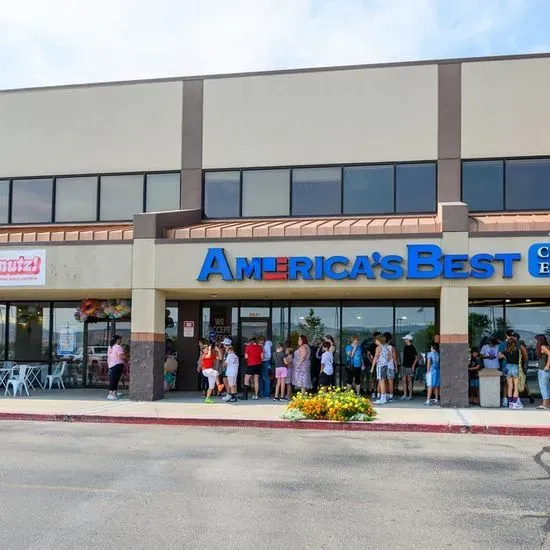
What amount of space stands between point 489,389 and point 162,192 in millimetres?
10647

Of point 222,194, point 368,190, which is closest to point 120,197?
point 222,194

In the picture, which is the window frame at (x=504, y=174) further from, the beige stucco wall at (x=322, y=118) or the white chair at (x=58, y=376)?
the white chair at (x=58, y=376)

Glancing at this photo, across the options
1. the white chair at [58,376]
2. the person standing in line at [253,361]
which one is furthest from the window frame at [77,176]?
the person standing in line at [253,361]

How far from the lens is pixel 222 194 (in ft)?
66.9

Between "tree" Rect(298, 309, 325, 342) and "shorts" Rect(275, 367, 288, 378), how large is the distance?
2.14 metres

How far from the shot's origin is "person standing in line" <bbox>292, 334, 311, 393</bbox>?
17.7 meters

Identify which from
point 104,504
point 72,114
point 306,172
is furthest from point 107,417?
point 72,114

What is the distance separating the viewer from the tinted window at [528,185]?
61.2ft

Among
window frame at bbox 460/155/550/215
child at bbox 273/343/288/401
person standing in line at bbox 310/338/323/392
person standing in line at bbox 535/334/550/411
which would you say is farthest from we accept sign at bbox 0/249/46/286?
Answer: person standing in line at bbox 535/334/550/411

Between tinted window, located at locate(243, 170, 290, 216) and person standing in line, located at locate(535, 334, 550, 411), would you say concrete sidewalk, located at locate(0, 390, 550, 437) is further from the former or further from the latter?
tinted window, located at locate(243, 170, 290, 216)

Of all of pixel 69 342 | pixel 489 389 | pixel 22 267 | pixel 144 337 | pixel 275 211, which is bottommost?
pixel 489 389

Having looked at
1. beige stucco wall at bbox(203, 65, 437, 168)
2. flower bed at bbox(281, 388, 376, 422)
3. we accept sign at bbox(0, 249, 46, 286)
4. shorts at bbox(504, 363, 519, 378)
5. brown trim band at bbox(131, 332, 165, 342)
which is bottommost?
flower bed at bbox(281, 388, 376, 422)

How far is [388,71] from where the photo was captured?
775 inches

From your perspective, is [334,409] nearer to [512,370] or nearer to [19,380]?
[512,370]
